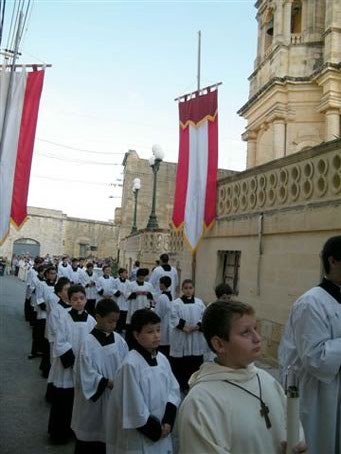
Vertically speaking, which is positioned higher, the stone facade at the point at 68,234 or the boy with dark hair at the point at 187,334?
the stone facade at the point at 68,234

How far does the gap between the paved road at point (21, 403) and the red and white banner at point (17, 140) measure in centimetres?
232

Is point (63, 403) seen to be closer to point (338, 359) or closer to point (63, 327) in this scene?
point (63, 327)

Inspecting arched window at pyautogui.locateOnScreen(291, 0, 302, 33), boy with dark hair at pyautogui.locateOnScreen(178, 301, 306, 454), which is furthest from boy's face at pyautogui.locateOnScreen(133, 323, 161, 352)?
arched window at pyautogui.locateOnScreen(291, 0, 302, 33)

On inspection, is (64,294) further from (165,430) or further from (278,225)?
(278,225)

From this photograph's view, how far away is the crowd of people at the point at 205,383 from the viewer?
1941 mm

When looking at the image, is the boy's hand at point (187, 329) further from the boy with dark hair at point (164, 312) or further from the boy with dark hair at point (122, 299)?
the boy with dark hair at point (122, 299)

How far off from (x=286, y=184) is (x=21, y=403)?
5387 millimetres

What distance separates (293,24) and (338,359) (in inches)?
829

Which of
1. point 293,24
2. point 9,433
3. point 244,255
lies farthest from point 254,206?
point 293,24

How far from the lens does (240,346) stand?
2.08 meters

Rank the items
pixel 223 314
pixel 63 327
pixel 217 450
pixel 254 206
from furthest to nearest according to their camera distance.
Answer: pixel 254 206, pixel 63 327, pixel 223 314, pixel 217 450

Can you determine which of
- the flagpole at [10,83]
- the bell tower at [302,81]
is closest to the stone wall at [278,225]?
the flagpole at [10,83]

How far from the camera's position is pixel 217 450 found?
1809 millimetres

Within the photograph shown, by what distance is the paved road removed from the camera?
15.5 ft
